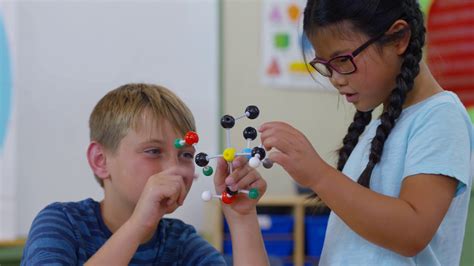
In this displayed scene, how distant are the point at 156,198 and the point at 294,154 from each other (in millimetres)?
330

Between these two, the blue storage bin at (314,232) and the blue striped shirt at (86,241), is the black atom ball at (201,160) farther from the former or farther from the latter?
the blue storage bin at (314,232)

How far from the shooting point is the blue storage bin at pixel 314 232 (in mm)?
3643

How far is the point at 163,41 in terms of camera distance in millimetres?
3588

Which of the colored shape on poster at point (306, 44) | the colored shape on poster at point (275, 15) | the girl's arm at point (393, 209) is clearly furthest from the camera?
the colored shape on poster at point (275, 15)

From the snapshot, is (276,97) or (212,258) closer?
(212,258)

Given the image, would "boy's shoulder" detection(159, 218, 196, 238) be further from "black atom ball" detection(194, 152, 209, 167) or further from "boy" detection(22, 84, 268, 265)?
"black atom ball" detection(194, 152, 209, 167)

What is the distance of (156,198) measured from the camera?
129cm

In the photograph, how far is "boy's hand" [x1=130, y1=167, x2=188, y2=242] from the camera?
4.22 ft

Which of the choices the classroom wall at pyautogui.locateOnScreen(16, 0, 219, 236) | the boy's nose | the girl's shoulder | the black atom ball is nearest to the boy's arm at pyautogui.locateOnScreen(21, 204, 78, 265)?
the boy's nose

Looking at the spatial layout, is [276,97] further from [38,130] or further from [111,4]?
[38,130]

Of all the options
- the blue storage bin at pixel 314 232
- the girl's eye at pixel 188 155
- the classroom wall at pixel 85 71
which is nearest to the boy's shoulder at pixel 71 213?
the girl's eye at pixel 188 155

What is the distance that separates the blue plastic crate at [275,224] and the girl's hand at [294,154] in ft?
8.14

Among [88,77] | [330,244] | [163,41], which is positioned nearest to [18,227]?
[88,77]

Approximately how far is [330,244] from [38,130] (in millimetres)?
2344
